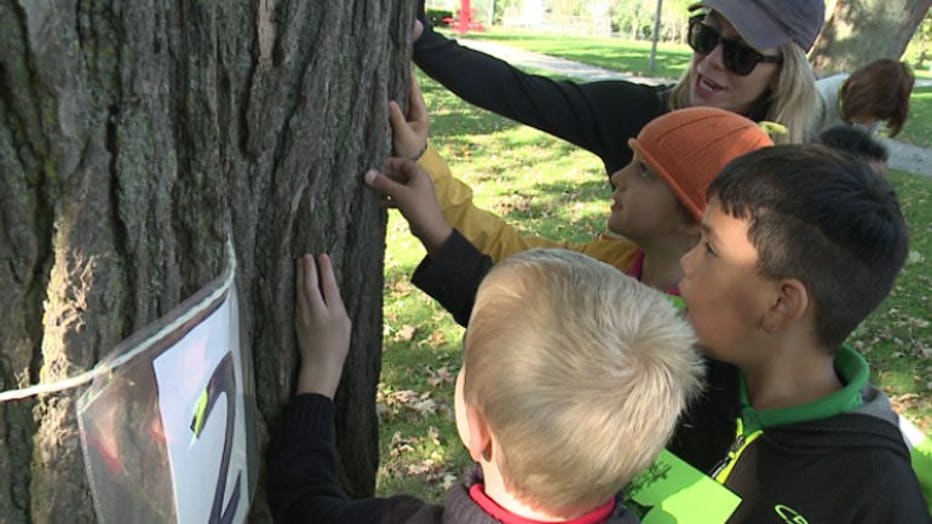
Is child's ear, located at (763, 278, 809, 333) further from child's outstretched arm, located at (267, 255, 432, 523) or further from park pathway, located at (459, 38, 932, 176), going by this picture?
park pathway, located at (459, 38, 932, 176)


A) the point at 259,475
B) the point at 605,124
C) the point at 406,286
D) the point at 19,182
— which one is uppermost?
the point at 19,182

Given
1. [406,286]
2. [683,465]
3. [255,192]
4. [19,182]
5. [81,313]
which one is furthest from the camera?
[406,286]

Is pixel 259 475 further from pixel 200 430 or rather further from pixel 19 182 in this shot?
pixel 19 182

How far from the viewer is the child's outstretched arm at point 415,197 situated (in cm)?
208

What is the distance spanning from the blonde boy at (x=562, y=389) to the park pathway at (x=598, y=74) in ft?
25.5

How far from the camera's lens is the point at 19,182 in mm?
1089

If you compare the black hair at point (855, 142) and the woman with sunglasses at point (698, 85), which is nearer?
the woman with sunglasses at point (698, 85)

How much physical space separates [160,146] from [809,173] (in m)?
1.45

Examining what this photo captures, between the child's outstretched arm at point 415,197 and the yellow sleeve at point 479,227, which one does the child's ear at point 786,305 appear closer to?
the yellow sleeve at point 479,227

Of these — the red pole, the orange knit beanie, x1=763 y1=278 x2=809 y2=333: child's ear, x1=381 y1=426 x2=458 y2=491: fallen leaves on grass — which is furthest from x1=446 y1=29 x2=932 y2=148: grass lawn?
x1=763 y1=278 x2=809 y2=333: child's ear

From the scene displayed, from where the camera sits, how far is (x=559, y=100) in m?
2.79

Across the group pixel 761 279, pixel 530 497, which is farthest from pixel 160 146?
pixel 761 279

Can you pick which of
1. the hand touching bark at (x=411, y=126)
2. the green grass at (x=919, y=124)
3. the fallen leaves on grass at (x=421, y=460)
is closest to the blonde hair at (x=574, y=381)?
the hand touching bark at (x=411, y=126)

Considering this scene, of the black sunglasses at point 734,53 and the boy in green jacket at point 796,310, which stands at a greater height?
the black sunglasses at point 734,53
